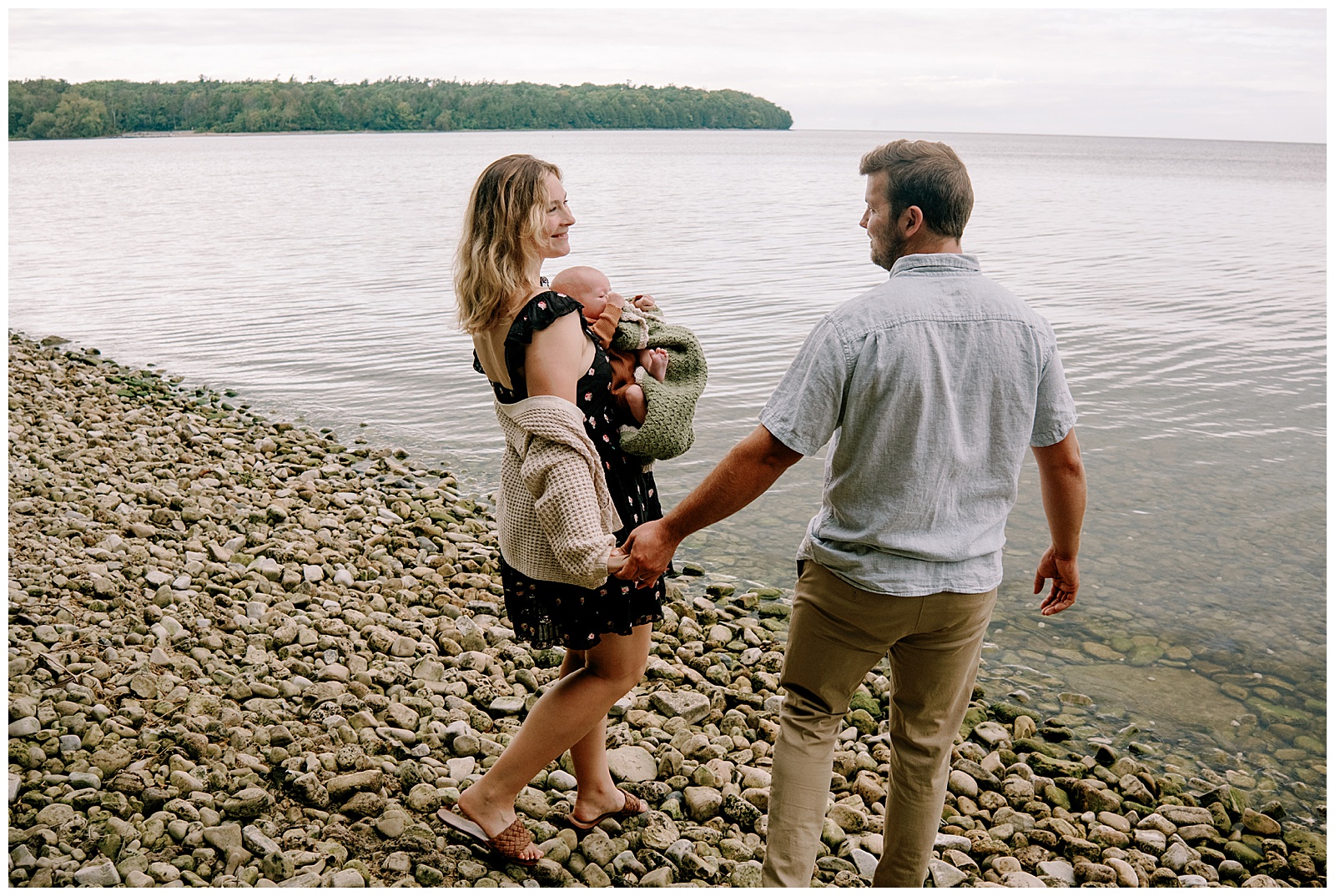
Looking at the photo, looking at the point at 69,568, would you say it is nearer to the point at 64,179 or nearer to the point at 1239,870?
the point at 1239,870

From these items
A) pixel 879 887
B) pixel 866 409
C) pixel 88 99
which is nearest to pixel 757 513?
pixel 879 887

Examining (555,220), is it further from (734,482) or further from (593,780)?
(593,780)

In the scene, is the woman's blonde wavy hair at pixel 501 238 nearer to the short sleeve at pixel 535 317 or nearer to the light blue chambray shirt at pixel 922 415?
the short sleeve at pixel 535 317

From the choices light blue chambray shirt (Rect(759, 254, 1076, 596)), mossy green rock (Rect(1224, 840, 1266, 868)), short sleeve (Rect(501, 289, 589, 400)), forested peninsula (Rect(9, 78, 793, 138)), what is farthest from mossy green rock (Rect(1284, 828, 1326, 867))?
forested peninsula (Rect(9, 78, 793, 138))

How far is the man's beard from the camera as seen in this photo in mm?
2627

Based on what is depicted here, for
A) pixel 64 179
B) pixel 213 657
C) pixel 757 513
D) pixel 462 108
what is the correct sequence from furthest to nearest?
pixel 462 108
pixel 64 179
pixel 757 513
pixel 213 657

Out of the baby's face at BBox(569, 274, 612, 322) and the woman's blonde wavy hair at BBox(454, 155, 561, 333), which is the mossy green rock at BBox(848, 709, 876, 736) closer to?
the baby's face at BBox(569, 274, 612, 322)

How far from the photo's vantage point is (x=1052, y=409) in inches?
106

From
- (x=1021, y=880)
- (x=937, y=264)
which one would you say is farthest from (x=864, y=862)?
(x=937, y=264)

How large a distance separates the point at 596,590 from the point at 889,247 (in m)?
1.24

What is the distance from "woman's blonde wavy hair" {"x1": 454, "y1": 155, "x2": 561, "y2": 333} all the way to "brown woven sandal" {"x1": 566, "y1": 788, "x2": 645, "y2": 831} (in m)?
1.74

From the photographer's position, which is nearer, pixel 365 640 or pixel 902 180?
pixel 902 180

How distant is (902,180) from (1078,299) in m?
15.9

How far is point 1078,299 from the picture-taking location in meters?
17.1
